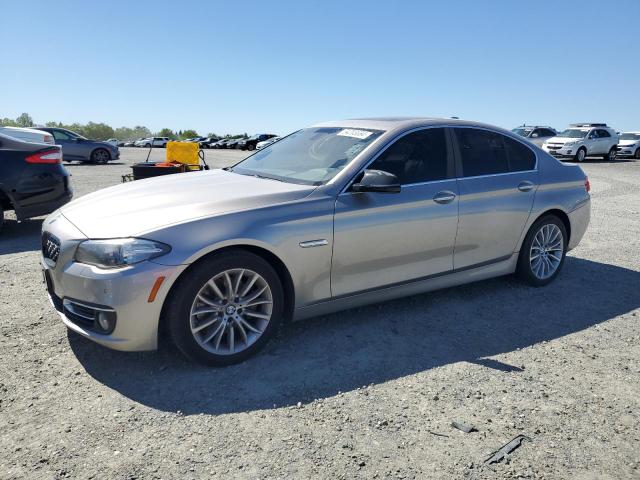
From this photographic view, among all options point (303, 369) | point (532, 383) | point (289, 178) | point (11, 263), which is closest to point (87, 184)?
point (11, 263)

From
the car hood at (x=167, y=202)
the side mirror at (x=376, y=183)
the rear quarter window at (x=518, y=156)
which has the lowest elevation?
the car hood at (x=167, y=202)

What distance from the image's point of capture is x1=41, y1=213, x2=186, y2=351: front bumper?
9.87ft

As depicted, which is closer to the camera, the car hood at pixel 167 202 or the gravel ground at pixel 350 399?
the gravel ground at pixel 350 399

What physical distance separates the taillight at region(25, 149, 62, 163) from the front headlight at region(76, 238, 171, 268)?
4522mm

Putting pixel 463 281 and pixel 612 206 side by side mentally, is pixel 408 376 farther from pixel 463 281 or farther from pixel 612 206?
pixel 612 206

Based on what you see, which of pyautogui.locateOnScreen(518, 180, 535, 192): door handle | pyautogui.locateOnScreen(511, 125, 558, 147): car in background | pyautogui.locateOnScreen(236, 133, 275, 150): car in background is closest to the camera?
pyautogui.locateOnScreen(518, 180, 535, 192): door handle

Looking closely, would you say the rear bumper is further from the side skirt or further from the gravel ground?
the gravel ground

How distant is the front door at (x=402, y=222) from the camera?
3.72m

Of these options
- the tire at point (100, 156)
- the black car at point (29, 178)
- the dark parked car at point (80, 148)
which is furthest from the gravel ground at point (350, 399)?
the tire at point (100, 156)

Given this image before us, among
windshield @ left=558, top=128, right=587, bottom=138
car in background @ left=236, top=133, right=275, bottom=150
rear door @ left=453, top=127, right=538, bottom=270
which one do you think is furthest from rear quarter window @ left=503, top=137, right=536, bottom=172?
car in background @ left=236, top=133, right=275, bottom=150

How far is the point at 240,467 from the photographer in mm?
2420

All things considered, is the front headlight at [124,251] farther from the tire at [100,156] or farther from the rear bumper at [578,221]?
the tire at [100,156]

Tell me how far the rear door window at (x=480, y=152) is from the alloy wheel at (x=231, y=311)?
2139mm

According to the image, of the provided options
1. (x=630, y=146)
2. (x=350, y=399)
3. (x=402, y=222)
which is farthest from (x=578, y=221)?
(x=630, y=146)
